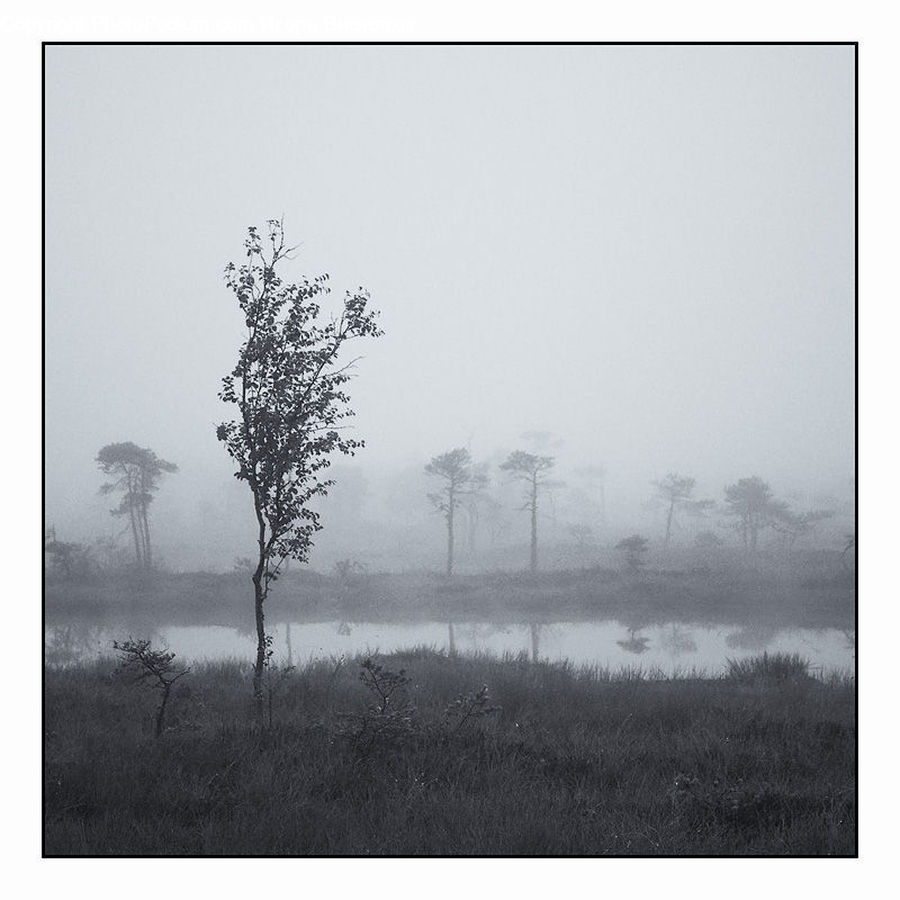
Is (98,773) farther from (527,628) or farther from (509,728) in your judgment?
(527,628)

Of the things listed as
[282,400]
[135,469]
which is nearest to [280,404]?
[282,400]

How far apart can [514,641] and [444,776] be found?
1907 cm

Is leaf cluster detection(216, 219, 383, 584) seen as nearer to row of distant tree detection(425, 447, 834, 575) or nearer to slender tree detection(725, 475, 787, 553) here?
row of distant tree detection(425, 447, 834, 575)

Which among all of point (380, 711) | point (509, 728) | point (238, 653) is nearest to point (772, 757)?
point (509, 728)

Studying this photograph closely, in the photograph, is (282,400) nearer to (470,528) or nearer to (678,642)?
(678,642)

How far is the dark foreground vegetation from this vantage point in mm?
5199

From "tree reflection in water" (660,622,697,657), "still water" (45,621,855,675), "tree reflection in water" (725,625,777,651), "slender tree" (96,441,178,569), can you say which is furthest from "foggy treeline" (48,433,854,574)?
"tree reflection in water" (660,622,697,657)

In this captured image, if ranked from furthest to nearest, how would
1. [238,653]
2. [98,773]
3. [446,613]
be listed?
1. [446,613]
2. [238,653]
3. [98,773]

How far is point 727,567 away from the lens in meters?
40.6

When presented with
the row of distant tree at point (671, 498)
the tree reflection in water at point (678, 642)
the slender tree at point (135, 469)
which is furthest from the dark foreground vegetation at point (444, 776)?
the slender tree at point (135, 469)

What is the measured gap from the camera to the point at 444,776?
6266 millimetres

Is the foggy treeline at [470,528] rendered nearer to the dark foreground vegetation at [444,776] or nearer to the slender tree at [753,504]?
the slender tree at [753,504]

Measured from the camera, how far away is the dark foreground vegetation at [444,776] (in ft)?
17.1

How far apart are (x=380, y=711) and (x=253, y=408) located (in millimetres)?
3888
